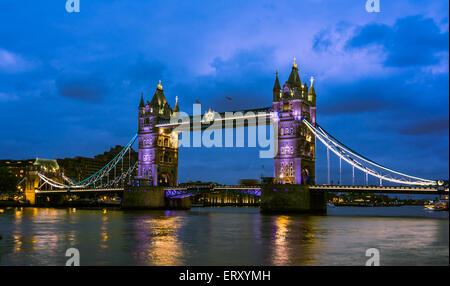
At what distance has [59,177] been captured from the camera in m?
134

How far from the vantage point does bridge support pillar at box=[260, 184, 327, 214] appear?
6775cm

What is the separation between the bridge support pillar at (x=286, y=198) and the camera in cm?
6775

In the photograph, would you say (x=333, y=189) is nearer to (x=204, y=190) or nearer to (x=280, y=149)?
(x=280, y=149)

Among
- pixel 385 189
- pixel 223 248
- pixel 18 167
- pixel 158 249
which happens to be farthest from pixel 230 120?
pixel 18 167

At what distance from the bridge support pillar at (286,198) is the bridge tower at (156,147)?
27089 millimetres

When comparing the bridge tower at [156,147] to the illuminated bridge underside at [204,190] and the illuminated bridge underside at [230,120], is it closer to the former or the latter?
the illuminated bridge underside at [204,190]

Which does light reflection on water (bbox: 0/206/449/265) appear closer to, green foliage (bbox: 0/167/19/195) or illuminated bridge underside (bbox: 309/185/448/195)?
illuminated bridge underside (bbox: 309/185/448/195)

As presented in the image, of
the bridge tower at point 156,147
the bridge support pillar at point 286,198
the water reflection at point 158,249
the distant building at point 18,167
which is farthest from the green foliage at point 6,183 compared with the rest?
the water reflection at point 158,249

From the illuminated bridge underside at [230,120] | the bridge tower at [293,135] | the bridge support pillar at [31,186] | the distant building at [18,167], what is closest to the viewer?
the bridge tower at [293,135]

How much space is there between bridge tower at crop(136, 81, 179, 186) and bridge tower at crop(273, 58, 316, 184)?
86.9ft

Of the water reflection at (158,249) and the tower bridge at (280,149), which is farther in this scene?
the tower bridge at (280,149)

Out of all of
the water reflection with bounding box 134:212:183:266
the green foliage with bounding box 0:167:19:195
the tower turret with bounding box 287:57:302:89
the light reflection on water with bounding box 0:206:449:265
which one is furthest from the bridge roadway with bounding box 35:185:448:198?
the green foliage with bounding box 0:167:19:195
